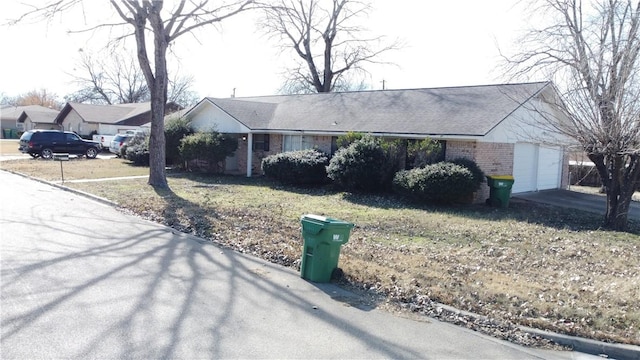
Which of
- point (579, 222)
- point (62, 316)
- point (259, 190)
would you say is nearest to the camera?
point (62, 316)

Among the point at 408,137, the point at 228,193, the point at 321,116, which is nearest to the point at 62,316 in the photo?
the point at 228,193

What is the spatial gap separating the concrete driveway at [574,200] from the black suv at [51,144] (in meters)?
27.5

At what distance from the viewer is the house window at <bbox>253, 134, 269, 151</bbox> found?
2380 cm

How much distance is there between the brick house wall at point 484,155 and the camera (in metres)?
16.3

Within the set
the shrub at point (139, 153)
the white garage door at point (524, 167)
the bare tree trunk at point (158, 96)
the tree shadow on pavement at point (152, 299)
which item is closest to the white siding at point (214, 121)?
the shrub at point (139, 153)

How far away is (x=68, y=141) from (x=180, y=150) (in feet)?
40.2

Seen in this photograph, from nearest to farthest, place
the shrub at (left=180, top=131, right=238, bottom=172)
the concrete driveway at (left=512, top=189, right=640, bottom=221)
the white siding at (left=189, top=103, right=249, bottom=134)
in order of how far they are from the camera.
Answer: the concrete driveway at (left=512, top=189, right=640, bottom=221) → the shrub at (left=180, top=131, right=238, bottom=172) → the white siding at (left=189, top=103, right=249, bottom=134)

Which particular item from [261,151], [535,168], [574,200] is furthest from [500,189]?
[261,151]

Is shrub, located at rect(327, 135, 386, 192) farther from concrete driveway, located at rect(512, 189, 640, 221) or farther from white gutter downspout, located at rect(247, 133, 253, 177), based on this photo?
white gutter downspout, located at rect(247, 133, 253, 177)

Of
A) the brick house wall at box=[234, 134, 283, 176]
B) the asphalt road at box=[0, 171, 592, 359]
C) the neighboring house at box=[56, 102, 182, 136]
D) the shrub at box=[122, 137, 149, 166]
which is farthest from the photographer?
the neighboring house at box=[56, 102, 182, 136]

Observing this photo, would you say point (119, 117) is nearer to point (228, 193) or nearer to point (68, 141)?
point (68, 141)

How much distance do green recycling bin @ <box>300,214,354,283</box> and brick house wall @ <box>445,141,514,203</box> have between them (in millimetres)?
10515

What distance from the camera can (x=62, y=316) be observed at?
5.15 m

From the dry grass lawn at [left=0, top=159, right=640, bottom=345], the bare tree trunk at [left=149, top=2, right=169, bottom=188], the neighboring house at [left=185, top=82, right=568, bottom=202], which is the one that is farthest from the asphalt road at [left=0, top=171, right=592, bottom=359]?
the neighboring house at [left=185, top=82, right=568, bottom=202]
